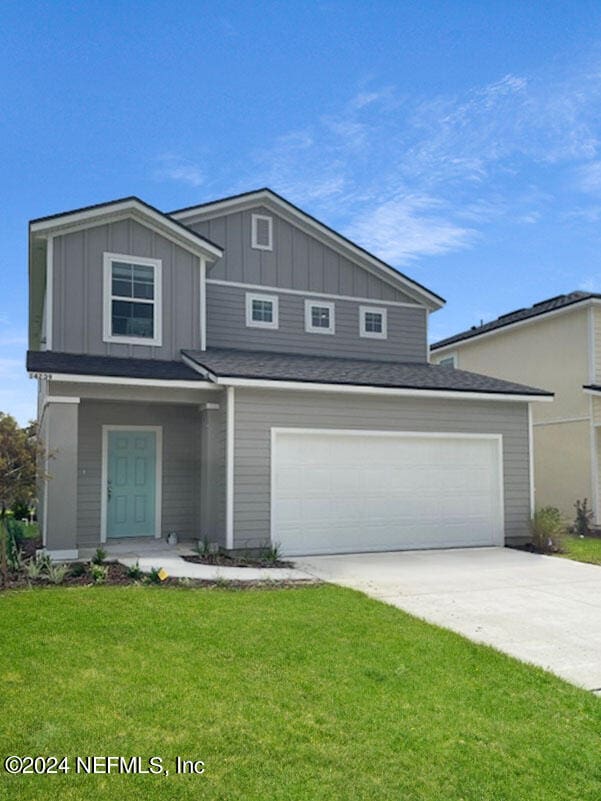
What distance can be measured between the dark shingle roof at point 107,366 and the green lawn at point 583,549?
7732mm

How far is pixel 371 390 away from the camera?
12117mm

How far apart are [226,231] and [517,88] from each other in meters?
6.82

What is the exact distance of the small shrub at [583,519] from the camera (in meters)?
16.6

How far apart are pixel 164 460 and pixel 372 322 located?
6.48 m

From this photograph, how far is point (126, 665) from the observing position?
523 centimetres

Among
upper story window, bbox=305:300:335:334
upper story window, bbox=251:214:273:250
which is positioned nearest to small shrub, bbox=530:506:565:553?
upper story window, bbox=305:300:335:334

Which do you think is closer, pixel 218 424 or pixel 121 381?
pixel 121 381

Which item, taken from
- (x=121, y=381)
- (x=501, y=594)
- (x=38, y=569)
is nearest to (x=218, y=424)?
(x=121, y=381)

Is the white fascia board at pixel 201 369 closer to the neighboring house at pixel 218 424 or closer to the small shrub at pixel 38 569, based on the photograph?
the neighboring house at pixel 218 424

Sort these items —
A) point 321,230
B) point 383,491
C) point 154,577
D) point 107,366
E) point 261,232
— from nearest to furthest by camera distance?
point 154,577
point 107,366
point 383,491
point 261,232
point 321,230

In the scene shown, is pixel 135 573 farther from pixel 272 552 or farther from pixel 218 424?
pixel 218 424

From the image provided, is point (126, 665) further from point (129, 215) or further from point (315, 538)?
point (129, 215)

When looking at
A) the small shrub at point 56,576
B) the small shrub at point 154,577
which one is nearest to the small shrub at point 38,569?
the small shrub at point 56,576

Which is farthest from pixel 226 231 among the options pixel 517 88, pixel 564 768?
pixel 564 768
